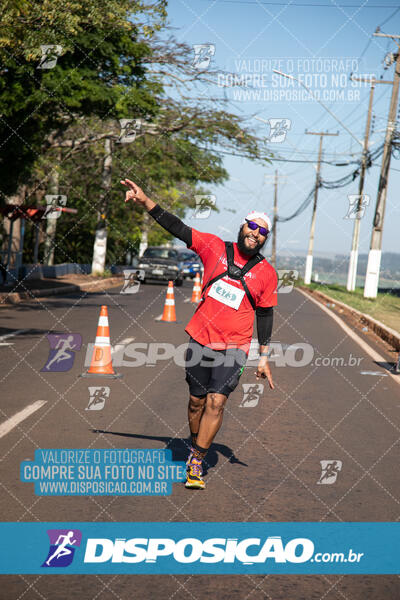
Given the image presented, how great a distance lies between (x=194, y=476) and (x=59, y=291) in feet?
74.5

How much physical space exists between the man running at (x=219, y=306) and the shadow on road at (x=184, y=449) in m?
0.51

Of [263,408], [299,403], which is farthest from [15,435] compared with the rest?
[299,403]

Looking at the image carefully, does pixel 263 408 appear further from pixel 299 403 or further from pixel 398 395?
pixel 398 395

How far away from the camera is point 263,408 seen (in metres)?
9.02

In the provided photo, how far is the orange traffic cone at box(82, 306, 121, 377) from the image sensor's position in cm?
1068

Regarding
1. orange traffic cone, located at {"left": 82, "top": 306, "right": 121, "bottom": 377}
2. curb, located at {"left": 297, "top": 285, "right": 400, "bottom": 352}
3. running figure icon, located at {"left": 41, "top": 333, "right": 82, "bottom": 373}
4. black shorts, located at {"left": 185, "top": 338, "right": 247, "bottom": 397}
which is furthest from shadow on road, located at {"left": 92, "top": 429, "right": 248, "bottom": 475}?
curb, located at {"left": 297, "top": 285, "right": 400, "bottom": 352}

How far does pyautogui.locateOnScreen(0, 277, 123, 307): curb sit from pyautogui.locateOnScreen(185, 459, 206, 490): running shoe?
15.9 m

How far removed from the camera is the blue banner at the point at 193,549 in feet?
14.8

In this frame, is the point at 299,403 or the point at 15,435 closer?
the point at 15,435

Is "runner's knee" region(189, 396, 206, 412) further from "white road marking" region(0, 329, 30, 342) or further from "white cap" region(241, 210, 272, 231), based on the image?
"white road marking" region(0, 329, 30, 342)

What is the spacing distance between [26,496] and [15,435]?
64.7 inches

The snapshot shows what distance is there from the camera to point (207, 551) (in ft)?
15.4

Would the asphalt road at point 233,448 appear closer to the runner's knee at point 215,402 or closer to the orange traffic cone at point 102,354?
the orange traffic cone at point 102,354

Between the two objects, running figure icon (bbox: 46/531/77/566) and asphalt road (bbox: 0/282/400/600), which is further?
running figure icon (bbox: 46/531/77/566)
